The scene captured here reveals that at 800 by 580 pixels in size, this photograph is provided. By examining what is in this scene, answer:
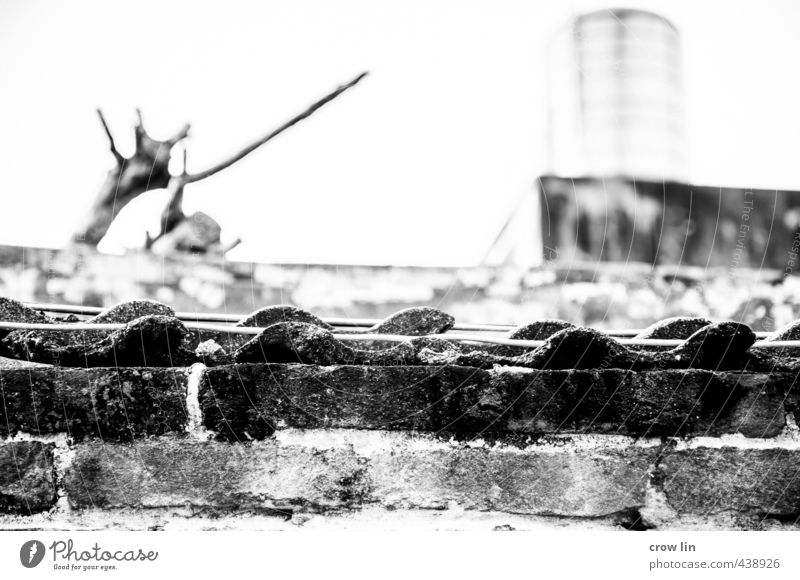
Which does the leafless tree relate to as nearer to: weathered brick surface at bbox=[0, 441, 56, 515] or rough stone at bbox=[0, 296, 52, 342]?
rough stone at bbox=[0, 296, 52, 342]

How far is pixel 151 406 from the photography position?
115cm

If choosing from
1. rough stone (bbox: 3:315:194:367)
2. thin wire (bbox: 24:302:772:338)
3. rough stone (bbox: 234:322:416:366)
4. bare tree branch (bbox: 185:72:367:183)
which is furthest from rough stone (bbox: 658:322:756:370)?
bare tree branch (bbox: 185:72:367:183)

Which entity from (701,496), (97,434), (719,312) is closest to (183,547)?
(97,434)

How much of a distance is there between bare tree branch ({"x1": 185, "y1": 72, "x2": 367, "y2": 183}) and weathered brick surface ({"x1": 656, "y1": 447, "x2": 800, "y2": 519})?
5.04ft

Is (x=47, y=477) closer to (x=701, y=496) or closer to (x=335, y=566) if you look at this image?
(x=335, y=566)

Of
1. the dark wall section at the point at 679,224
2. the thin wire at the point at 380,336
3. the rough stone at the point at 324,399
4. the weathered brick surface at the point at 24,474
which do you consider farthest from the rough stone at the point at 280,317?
the dark wall section at the point at 679,224

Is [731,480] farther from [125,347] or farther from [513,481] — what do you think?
[125,347]

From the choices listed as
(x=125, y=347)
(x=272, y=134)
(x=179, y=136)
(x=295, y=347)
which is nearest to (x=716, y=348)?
(x=295, y=347)

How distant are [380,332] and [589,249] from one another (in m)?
2.65

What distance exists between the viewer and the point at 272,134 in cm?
262

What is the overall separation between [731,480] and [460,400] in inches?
18.1

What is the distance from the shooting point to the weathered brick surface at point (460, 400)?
1.15 m

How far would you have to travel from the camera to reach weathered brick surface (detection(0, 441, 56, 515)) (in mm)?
1125

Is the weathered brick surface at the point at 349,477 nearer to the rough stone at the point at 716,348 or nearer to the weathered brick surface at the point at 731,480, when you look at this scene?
the weathered brick surface at the point at 731,480
